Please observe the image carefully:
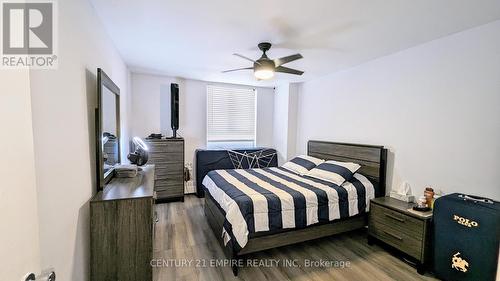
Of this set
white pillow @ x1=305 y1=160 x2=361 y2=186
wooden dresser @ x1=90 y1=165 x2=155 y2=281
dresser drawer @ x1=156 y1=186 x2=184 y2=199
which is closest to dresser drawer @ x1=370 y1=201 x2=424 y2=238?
white pillow @ x1=305 y1=160 x2=361 y2=186

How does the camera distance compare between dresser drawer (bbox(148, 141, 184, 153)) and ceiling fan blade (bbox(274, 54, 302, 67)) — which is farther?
dresser drawer (bbox(148, 141, 184, 153))

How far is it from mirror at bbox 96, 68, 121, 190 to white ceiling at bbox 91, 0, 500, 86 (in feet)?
2.10

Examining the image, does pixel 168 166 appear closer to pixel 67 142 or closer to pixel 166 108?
pixel 166 108

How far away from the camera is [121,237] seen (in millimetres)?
1629

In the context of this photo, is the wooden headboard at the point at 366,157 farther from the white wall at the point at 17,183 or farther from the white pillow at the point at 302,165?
the white wall at the point at 17,183

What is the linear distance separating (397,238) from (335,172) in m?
0.98

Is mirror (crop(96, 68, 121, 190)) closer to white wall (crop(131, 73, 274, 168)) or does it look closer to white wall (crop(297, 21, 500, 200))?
white wall (crop(131, 73, 274, 168))

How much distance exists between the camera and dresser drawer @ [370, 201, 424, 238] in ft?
7.31

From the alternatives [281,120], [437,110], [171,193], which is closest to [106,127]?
[171,193]

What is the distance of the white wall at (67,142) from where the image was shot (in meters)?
1.04

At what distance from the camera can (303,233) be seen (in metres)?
2.53

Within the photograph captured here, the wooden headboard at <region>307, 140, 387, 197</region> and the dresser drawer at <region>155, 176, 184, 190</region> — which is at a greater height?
the wooden headboard at <region>307, 140, 387, 197</region>

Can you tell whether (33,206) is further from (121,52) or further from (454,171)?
(454,171)

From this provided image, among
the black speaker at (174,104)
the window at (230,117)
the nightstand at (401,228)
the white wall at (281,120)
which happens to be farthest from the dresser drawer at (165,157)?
the nightstand at (401,228)
